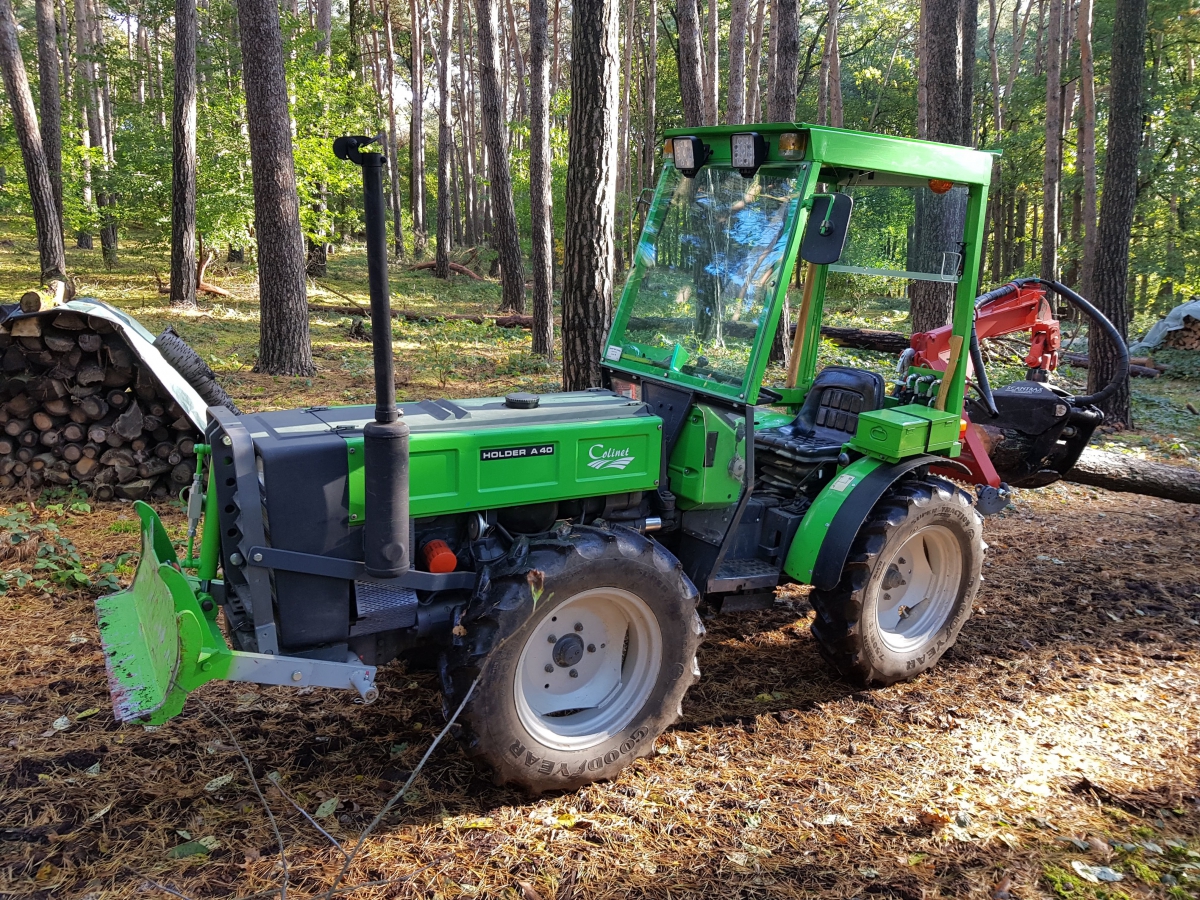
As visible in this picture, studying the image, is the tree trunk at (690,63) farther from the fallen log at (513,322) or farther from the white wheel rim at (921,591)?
the white wheel rim at (921,591)

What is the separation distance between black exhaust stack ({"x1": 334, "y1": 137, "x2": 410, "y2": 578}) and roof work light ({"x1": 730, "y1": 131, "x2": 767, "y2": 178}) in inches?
71.6

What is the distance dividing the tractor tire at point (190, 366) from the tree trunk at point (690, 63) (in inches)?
285

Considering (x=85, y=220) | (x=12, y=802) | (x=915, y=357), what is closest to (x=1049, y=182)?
(x=915, y=357)

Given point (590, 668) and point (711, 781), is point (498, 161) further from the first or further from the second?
point (711, 781)

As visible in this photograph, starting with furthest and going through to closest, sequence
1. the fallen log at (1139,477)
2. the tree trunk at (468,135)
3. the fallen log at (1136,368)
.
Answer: the tree trunk at (468,135)
the fallen log at (1136,368)
the fallen log at (1139,477)

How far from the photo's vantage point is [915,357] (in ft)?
Answer: 16.1

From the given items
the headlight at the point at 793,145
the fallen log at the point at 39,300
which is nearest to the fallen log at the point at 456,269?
the fallen log at the point at 39,300

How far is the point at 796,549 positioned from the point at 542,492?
1.39 m

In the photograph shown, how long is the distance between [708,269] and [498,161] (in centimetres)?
1188

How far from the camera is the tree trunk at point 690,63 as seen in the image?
11.1 m

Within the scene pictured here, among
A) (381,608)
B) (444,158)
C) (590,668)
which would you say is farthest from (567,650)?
(444,158)

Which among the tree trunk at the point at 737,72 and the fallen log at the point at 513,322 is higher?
the tree trunk at the point at 737,72

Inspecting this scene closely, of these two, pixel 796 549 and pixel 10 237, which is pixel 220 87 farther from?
pixel 796 549

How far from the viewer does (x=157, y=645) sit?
3.01 metres
